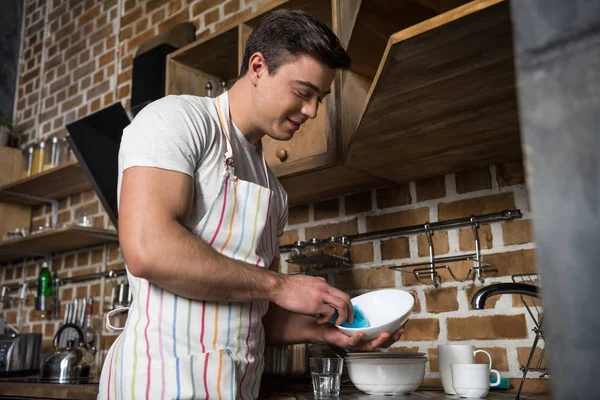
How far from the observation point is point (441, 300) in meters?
1.95

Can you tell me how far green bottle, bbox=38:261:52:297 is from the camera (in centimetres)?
333

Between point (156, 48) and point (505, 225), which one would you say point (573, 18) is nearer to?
point (505, 225)

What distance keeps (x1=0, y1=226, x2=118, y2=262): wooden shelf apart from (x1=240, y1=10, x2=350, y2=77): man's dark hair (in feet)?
5.95

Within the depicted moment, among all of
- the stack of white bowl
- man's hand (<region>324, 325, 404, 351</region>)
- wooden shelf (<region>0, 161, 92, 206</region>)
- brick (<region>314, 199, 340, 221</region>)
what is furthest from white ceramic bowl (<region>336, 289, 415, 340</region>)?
wooden shelf (<region>0, 161, 92, 206</region>)

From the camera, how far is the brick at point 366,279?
2.09 metres

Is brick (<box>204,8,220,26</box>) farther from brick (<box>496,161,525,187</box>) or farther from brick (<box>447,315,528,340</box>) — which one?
brick (<box>447,315,528,340</box>)

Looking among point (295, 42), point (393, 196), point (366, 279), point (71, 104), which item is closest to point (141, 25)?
point (71, 104)

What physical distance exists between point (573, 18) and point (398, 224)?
1.73 metres

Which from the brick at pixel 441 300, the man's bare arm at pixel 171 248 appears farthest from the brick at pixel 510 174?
the man's bare arm at pixel 171 248

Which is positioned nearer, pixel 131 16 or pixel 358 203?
pixel 358 203

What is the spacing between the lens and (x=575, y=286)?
0.38 metres

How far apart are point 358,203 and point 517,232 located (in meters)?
0.61

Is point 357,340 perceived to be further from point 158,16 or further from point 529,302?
point 158,16

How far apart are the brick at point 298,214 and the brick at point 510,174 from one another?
796 mm
